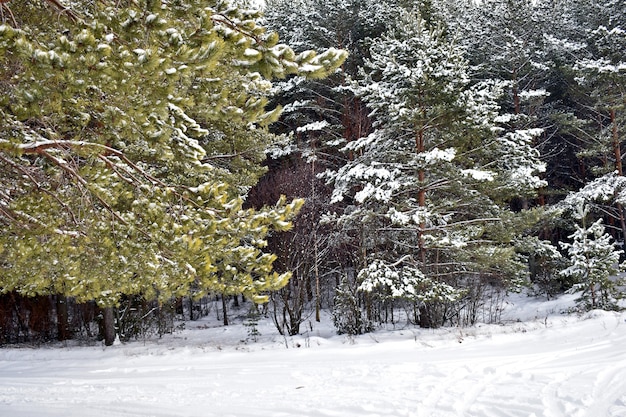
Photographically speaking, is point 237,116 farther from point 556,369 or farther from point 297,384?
point 556,369

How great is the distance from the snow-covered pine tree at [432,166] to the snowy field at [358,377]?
1789mm

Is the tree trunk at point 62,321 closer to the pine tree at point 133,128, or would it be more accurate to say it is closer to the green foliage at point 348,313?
the green foliage at point 348,313

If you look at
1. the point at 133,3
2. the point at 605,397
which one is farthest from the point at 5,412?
the point at 605,397

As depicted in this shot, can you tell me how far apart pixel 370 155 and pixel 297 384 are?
280 inches

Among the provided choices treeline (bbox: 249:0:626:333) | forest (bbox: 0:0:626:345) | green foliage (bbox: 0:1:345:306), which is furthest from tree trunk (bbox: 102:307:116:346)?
green foliage (bbox: 0:1:345:306)

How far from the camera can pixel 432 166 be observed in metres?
11.5

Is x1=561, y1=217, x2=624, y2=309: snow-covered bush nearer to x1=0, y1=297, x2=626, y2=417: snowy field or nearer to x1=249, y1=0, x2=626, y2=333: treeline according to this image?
x1=249, y1=0, x2=626, y2=333: treeline

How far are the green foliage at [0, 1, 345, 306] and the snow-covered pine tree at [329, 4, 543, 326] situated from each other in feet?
23.4

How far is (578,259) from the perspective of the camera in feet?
42.1

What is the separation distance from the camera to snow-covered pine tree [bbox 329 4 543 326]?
35.7 ft

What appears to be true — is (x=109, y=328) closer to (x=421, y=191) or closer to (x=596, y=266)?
(x=421, y=191)

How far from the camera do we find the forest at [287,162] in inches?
123

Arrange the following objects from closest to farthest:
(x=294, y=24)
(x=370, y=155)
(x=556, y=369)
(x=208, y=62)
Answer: (x=208, y=62), (x=556, y=369), (x=370, y=155), (x=294, y=24)

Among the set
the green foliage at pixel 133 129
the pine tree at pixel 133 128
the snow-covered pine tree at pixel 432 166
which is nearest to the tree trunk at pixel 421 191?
the snow-covered pine tree at pixel 432 166
